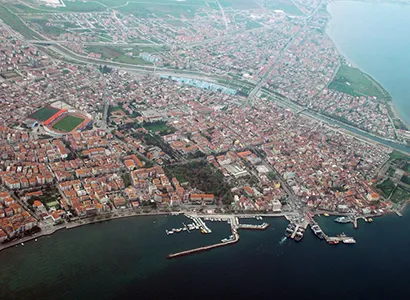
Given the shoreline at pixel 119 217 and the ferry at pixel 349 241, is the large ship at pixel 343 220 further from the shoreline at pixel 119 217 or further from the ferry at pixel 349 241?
the ferry at pixel 349 241

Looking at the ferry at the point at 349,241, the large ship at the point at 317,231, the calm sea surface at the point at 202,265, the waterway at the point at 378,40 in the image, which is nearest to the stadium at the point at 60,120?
the calm sea surface at the point at 202,265

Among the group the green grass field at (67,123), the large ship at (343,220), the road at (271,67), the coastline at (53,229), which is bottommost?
the coastline at (53,229)

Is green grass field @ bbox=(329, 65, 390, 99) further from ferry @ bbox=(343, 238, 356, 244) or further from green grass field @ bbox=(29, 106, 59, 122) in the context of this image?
green grass field @ bbox=(29, 106, 59, 122)

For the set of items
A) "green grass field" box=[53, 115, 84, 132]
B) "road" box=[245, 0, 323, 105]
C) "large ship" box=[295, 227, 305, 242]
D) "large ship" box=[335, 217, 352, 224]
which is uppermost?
"road" box=[245, 0, 323, 105]

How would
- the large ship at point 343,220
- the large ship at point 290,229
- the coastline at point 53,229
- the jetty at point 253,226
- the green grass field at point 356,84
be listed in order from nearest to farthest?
the coastline at point 53,229, the large ship at point 290,229, the jetty at point 253,226, the large ship at point 343,220, the green grass field at point 356,84

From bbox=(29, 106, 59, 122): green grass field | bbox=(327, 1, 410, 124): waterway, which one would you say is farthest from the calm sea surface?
bbox=(327, 1, 410, 124): waterway

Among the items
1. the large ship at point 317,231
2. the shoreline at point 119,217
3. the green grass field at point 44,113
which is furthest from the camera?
the green grass field at point 44,113

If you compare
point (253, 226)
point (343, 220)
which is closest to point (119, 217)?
point (253, 226)
